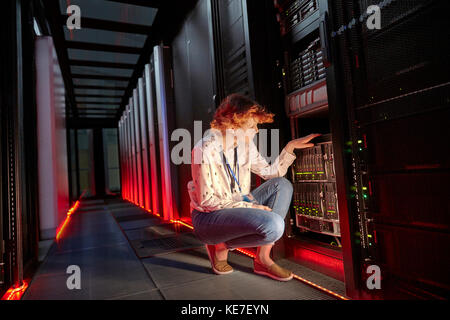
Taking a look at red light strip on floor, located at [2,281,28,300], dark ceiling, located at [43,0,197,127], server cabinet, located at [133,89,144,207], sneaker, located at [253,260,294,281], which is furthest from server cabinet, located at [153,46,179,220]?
sneaker, located at [253,260,294,281]

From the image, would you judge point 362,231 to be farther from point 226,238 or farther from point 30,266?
point 30,266

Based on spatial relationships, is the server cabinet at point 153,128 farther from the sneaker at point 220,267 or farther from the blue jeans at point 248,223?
the blue jeans at point 248,223

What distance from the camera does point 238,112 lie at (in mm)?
1558

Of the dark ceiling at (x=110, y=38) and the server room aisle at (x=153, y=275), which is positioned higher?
the dark ceiling at (x=110, y=38)

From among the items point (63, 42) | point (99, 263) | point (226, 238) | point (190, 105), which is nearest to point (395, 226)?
point (226, 238)

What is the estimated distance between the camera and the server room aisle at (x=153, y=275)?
4.75 feet

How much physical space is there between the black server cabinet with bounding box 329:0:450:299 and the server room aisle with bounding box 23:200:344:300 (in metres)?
0.40

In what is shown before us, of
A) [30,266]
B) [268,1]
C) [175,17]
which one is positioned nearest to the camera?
[268,1]

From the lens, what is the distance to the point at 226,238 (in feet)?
5.07

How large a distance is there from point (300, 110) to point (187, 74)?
221 centimetres

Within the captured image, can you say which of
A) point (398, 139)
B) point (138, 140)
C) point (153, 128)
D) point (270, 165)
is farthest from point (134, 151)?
point (398, 139)

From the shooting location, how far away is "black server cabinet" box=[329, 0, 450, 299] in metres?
0.94

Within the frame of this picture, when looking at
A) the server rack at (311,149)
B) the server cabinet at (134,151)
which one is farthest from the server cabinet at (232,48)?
the server cabinet at (134,151)

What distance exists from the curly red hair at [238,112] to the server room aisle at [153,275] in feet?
2.91
